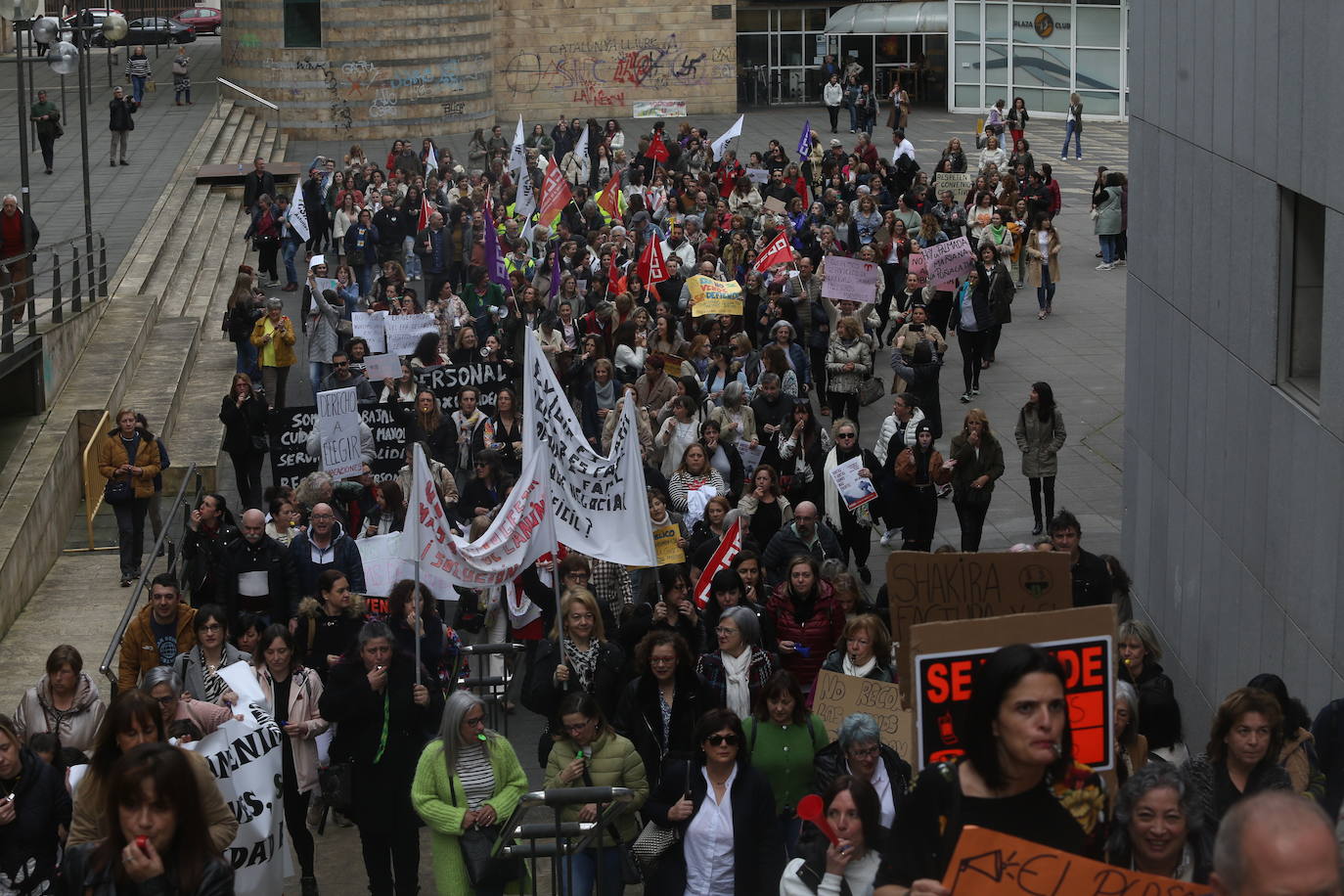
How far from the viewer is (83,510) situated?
17.0 meters

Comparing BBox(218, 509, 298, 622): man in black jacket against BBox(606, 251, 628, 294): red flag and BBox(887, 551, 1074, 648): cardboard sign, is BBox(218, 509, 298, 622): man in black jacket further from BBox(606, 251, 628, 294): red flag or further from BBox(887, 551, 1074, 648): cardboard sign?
BBox(606, 251, 628, 294): red flag

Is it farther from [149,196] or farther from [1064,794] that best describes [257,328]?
[1064,794]

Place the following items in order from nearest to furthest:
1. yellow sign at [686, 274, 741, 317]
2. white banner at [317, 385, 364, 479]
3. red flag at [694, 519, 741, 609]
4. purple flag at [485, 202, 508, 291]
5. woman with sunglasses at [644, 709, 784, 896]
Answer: woman with sunglasses at [644, 709, 784, 896] → red flag at [694, 519, 741, 609] → white banner at [317, 385, 364, 479] → yellow sign at [686, 274, 741, 317] → purple flag at [485, 202, 508, 291]

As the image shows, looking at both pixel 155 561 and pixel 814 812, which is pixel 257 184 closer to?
pixel 155 561

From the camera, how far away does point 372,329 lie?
2011cm

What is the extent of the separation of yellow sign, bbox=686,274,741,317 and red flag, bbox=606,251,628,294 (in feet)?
4.92

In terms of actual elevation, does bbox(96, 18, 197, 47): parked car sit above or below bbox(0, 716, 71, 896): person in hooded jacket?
above

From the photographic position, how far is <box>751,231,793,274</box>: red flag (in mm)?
22297

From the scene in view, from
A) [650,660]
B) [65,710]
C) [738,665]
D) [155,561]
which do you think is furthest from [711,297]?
[65,710]

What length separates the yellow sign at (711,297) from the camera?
20.3 metres

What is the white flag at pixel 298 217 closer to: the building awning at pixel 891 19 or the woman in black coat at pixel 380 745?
the woman in black coat at pixel 380 745

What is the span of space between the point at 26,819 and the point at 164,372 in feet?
43.7

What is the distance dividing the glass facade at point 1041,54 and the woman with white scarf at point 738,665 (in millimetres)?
41852

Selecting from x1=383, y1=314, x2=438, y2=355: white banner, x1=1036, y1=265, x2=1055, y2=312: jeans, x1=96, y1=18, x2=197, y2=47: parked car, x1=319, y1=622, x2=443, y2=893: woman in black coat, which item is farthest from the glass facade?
x1=319, y1=622, x2=443, y2=893: woman in black coat
